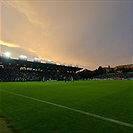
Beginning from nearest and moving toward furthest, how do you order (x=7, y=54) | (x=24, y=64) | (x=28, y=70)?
(x=7, y=54)
(x=24, y=64)
(x=28, y=70)

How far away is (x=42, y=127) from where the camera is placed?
217 inches

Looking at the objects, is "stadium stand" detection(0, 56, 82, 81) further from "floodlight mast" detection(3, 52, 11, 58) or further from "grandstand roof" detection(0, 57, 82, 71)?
"floodlight mast" detection(3, 52, 11, 58)

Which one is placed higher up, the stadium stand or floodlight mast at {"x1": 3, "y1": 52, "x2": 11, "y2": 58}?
floodlight mast at {"x1": 3, "y1": 52, "x2": 11, "y2": 58}

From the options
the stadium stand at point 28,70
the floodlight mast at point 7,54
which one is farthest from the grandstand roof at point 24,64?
the floodlight mast at point 7,54

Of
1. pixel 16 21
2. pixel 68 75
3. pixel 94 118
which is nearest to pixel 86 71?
pixel 68 75

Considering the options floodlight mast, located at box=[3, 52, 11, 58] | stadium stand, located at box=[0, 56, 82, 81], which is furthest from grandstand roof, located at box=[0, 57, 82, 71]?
floodlight mast, located at box=[3, 52, 11, 58]

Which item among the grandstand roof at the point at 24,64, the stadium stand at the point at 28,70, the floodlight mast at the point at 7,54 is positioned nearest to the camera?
the grandstand roof at the point at 24,64

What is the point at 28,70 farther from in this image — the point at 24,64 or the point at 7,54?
the point at 7,54

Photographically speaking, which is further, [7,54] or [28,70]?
[28,70]

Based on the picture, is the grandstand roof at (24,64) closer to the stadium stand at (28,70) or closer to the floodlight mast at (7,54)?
the stadium stand at (28,70)

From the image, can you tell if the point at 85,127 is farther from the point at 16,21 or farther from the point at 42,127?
the point at 16,21

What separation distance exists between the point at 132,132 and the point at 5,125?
12.4 ft

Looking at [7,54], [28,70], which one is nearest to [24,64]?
[28,70]

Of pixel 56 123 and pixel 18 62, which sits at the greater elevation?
A: pixel 18 62
